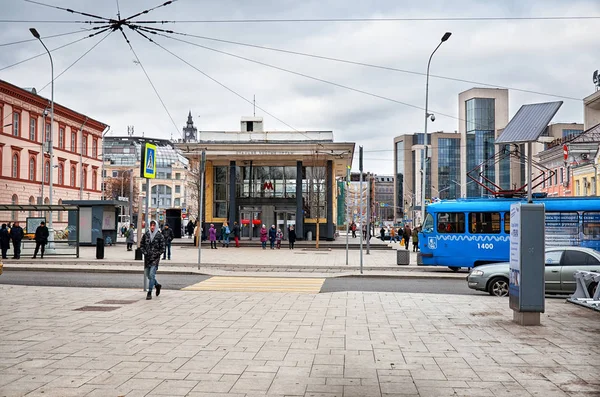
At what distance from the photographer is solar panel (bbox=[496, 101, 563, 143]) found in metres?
11.2

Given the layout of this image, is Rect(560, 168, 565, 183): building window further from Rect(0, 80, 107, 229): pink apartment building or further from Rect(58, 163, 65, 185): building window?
Rect(58, 163, 65, 185): building window

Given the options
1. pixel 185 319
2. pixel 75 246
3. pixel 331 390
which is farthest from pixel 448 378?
pixel 75 246

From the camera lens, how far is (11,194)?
5328 centimetres

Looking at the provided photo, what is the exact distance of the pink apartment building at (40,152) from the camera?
52531 millimetres

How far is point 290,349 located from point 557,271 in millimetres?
9384

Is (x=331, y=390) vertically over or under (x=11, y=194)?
under

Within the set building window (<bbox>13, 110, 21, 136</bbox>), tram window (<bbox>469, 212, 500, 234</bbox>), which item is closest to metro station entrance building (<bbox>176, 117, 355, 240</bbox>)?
building window (<bbox>13, 110, 21, 136</bbox>)

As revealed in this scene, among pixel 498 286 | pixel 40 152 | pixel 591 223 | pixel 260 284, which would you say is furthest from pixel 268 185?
pixel 498 286

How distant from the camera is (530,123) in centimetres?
1170

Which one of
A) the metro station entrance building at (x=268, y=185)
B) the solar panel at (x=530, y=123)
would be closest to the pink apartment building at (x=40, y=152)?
the metro station entrance building at (x=268, y=185)

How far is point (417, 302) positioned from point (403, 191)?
12820 centimetres

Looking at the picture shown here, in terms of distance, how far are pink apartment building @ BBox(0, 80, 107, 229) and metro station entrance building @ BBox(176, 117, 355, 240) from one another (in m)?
13.6

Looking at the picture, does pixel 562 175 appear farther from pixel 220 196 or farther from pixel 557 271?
pixel 557 271

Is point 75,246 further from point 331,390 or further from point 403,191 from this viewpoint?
point 403,191
